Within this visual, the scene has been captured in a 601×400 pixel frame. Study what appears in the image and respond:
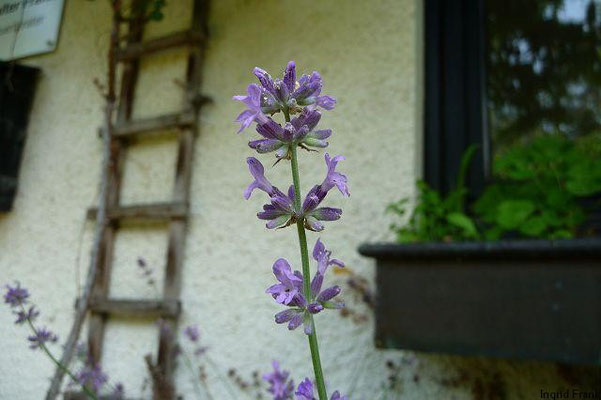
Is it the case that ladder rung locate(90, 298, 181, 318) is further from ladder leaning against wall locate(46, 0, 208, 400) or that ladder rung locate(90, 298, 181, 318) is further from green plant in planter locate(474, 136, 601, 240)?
green plant in planter locate(474, 136, 601, 240)

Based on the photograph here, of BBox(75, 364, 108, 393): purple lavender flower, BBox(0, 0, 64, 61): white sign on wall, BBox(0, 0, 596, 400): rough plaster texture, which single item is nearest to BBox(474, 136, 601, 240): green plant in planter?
BBox(0, 0, 596, 400): rough plaster texture

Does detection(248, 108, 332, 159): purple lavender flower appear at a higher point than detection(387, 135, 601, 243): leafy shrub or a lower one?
lower

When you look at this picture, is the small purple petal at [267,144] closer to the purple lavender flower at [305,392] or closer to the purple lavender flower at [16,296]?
the purple lavender flower at [305,392]

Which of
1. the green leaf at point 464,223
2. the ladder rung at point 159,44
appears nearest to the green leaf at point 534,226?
the green leaf at point 464,223

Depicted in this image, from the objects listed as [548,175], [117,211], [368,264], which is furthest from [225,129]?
[548,175]

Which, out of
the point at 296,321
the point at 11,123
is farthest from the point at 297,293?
the point at 11,123

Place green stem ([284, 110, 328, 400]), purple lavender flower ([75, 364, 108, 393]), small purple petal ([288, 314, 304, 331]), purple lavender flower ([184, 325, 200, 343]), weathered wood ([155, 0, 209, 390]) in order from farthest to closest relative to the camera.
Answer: weathered wood ([155, 0, 209, 390]) < purple lavender flower ([184, 325, 200, 343]) < purple lavender flower ([75, 364, 108, 393]) < small purple petal ([288, 314, 304, 331]) < green stem ([284, 110, 328, 400])

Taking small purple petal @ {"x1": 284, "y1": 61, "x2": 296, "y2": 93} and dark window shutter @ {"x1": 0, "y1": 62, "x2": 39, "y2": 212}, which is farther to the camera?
dark window shutter @ {"x1": 0, "y1": 62, "x2": 39, "y2": 212}
